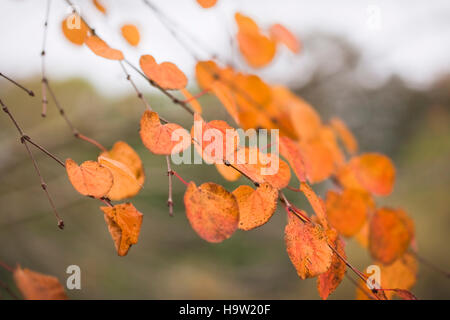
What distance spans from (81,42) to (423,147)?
19.9 ft

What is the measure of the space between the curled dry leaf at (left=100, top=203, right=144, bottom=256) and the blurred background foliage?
89cm

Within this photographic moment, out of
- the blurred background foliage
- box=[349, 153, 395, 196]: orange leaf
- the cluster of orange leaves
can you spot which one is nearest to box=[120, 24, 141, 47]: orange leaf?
the cluster of orange leaves

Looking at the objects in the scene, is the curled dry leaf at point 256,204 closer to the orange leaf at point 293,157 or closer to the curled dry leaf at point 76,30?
the orange leaf at point 293,157

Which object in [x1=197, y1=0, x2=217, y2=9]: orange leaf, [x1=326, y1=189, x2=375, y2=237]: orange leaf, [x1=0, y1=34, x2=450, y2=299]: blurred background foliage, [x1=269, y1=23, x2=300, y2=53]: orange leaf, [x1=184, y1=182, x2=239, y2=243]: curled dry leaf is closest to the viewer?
[x1=184, y1=182, x2=239, y2=243]: curled dry leaf

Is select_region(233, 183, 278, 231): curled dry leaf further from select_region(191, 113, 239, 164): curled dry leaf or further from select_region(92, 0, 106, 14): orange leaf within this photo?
select_region(92, 0, 106, 14): orange leaf

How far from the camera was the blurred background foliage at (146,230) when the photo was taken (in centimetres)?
164

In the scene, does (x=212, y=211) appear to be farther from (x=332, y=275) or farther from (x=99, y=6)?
(x=99, y=6)

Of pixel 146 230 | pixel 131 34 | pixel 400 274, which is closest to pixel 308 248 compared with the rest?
pixel 400 274

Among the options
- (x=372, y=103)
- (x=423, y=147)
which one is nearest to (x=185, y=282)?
(x=423, y=147)

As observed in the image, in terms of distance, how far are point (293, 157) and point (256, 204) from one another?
0.34 ft

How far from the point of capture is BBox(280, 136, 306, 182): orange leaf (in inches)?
15.4

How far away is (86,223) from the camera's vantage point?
257 centimetres

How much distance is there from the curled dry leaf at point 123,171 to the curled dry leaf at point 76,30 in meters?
0.14

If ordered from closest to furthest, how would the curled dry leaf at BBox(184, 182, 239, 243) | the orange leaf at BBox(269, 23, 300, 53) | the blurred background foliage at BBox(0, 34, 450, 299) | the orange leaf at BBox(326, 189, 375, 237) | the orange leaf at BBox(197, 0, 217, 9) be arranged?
the curled dry leaf at BBox(184, 182, 239, 243)
the orange leaf at BBox(197, 0, 217, 9)
the orange leaf at BBox(326, 189, 375, 237)
the orange leaf at BBox(269, 23, 300, 53)
the blurred background foliage at BBox(0, 34, 450, 299)
